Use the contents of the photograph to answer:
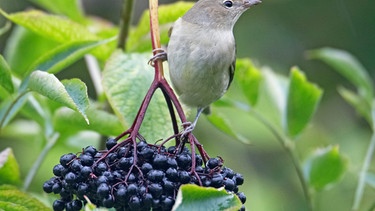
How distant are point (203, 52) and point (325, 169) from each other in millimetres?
796

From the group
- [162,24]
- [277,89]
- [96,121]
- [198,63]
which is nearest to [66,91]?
[96,121]

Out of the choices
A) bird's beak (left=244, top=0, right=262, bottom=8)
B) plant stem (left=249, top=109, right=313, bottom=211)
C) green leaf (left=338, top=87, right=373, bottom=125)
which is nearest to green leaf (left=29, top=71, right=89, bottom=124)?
bird's beak (left=244, top=0, right=262, bottom=8)

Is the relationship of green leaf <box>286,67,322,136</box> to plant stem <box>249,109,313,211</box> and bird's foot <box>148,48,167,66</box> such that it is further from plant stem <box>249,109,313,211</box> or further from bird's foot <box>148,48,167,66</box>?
bird's foot <box>148,48,167,66</box>

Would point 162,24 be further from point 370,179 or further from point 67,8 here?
point 370,179

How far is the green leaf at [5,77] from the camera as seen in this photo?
7.86 ft

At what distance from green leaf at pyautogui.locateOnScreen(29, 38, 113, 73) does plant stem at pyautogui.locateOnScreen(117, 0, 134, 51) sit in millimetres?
284

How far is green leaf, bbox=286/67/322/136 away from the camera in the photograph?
10.0 ft

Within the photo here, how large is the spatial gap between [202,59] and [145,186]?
2.71 feet

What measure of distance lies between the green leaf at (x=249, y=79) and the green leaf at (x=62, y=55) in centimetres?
75

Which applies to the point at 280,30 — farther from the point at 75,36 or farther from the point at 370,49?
the point at 75,36

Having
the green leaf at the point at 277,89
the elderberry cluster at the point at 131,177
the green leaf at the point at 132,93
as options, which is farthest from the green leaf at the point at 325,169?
the elderberry cluster at the point at 131,177

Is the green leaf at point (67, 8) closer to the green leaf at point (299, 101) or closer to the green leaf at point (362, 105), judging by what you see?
the green leaf at point (299, 101)

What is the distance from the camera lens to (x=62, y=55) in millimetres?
2537

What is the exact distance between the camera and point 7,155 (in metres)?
2.50
